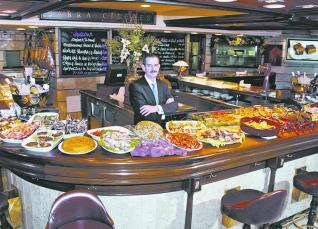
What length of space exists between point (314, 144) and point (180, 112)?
188cm

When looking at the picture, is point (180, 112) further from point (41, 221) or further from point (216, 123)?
point (41, 221)

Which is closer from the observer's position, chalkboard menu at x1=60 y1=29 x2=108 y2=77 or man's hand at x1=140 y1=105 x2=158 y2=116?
man's hand at x1=140 y1=105 x2=158 y2=116

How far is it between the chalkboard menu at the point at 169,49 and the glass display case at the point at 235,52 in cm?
129

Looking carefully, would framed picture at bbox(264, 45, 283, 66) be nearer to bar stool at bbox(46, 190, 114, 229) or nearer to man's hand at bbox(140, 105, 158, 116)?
man's hand at bbox(140, 105, 158, 116)

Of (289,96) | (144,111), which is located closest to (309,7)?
(289,96)

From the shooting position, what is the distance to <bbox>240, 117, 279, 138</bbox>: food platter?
321 centimetres

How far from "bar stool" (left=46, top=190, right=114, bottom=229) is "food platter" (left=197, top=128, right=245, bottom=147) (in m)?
1.21

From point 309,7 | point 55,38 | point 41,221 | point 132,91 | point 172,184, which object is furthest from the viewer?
point 55,38

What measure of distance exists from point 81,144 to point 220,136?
4.01ft

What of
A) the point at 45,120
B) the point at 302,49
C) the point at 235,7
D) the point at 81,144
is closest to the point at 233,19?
the point at 235,7

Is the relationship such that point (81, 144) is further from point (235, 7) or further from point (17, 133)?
point (235, 7)

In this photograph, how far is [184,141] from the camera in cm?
285

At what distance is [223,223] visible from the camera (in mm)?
3293

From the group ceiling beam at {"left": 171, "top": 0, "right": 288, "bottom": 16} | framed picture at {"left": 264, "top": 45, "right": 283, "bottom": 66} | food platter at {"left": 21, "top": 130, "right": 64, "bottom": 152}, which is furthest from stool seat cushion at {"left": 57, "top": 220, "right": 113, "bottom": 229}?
framed picture at {"left": 264, "top": 45, "right": 283, "bottom": 66}
